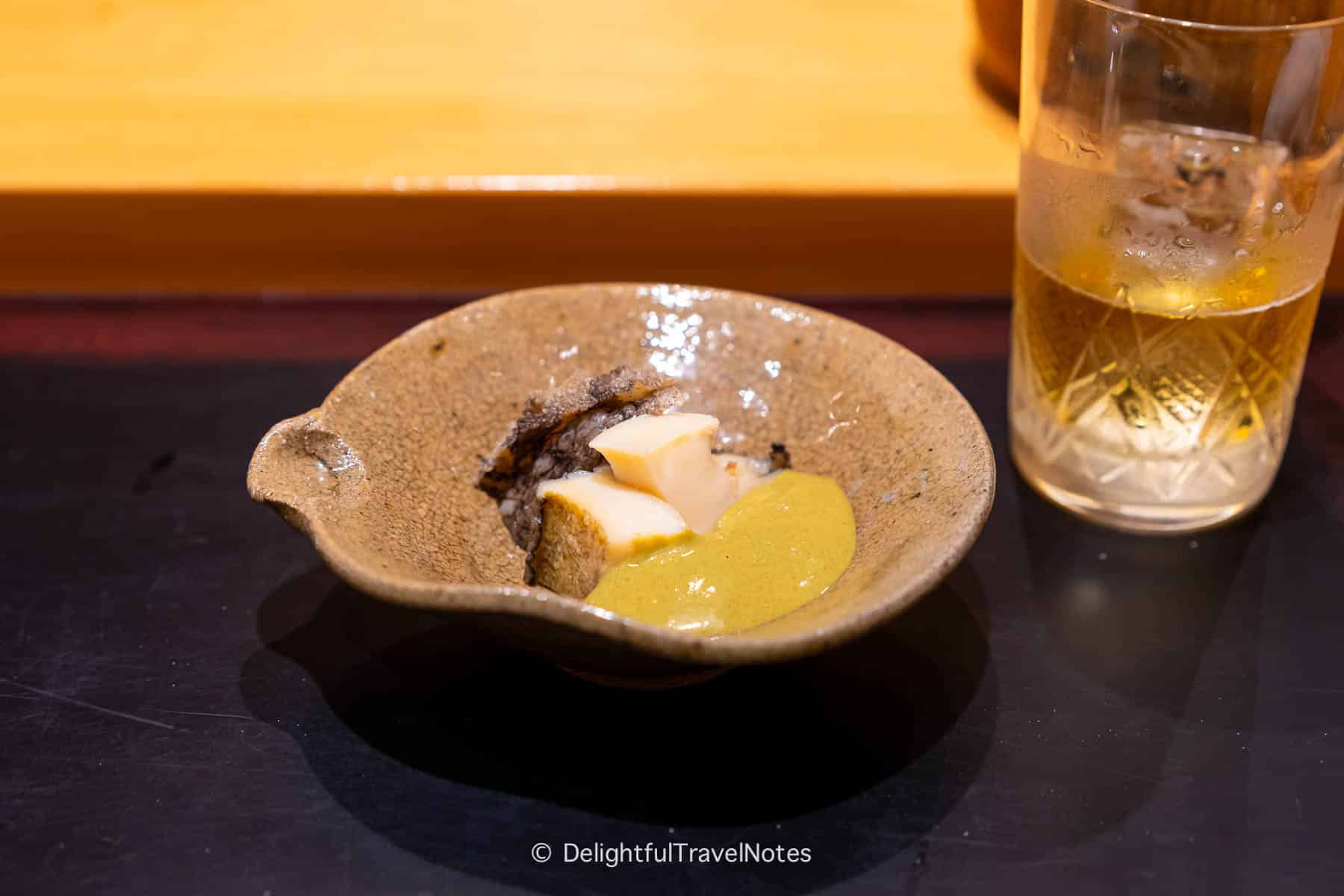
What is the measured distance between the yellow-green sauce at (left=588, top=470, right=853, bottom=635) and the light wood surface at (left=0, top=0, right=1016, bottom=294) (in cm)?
75

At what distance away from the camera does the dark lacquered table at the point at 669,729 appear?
2.92 ft

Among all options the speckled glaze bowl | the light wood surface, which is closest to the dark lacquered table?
the speckled glaze bowl

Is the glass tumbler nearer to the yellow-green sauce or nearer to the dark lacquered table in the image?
the dark lacquered table

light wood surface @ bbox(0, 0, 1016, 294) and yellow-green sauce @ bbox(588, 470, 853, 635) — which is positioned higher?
yellow-green sauce @ bbox(588, 470, 853, 635)

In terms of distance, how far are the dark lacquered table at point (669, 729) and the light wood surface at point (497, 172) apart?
1.71 feet

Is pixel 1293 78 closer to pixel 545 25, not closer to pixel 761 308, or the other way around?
pixel 761 308

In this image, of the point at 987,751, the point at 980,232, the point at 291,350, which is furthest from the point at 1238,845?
the point at 291,350

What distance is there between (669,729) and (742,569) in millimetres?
142

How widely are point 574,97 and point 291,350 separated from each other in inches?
27.6

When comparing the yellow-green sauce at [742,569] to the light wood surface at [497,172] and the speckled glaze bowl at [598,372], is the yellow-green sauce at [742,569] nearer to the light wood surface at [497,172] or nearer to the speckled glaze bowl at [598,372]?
the speckled glaze bowl at [598,372]

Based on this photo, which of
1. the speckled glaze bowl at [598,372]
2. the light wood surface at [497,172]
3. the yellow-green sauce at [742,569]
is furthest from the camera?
the light wood surface at [497,172]

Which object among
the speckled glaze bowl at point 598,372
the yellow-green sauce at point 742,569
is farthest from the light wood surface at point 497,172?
the yellow-green sauce at point 742,569

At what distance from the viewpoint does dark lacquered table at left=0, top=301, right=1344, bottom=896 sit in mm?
891

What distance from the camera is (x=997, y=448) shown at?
135 centimetres
